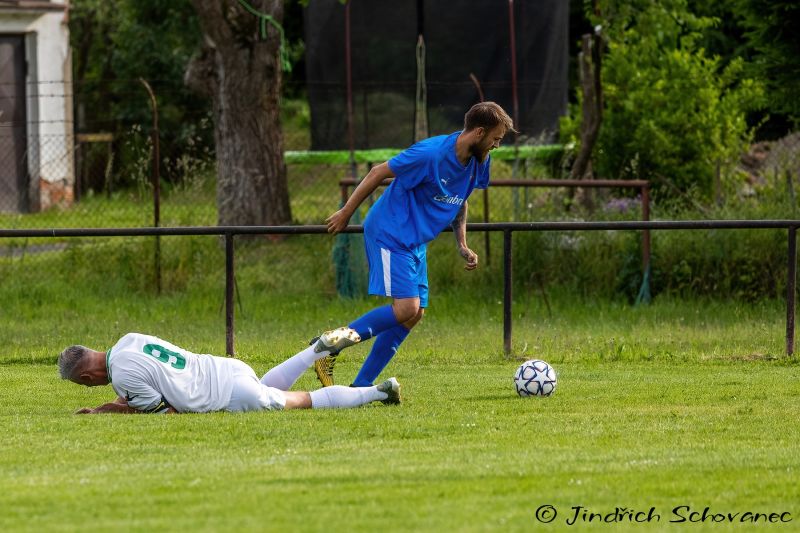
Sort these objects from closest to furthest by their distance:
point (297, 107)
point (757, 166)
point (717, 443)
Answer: point (717, 443) → point (757, 166) → point (297, 107)

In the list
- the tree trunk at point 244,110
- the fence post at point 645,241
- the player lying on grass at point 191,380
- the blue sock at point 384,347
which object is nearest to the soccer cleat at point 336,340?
the player lying on grass at point 191,380

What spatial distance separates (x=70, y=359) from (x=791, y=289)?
20.2 feet

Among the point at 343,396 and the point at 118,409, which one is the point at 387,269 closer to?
the point at 343,396

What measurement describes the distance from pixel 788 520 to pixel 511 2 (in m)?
14.9

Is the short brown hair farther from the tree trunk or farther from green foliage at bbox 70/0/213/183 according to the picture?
green foliage at bbox 70/0/213/183

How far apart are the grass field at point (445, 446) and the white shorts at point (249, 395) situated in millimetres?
193

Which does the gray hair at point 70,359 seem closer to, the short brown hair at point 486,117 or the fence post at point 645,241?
the short brown hair at point 486,117

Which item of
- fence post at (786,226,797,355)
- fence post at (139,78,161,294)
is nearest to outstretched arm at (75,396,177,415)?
fence post at (786,226,797,355)

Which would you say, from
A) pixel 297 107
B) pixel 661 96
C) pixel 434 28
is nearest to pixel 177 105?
pixel 297 107

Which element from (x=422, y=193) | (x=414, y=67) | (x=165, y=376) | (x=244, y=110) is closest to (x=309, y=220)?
(x=244, y=110)

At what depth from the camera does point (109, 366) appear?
8.56 m

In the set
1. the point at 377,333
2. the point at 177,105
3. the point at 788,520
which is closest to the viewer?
the point at 788,520

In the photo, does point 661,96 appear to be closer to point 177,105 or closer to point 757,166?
point 757,166

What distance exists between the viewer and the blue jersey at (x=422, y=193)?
30.1 feet
